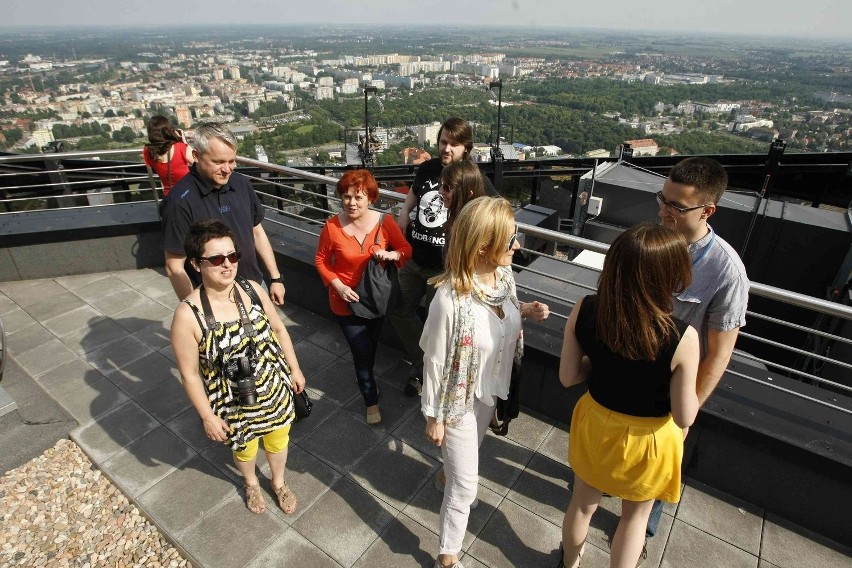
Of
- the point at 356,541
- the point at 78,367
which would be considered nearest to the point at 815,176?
the point at 356,541

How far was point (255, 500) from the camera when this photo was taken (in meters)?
2.81

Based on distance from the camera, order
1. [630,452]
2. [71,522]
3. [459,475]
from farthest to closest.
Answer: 1. [71,522]
2. [459,475]
3. [630,452]

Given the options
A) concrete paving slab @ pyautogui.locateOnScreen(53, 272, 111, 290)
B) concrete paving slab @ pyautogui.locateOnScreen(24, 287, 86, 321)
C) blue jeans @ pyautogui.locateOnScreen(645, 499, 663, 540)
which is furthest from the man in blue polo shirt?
concrete paving slab @ pyautogui.locateOnScreen(53, 272, 111, 290)

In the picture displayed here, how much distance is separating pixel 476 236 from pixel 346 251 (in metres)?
1.39

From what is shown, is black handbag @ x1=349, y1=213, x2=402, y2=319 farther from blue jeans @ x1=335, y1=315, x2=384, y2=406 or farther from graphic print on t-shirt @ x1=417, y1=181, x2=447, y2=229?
graphic print on t-shirt @ x1=417, y1=181, x2=447, y2=229

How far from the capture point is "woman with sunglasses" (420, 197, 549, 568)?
6.37ft

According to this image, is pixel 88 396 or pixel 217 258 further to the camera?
pixel 88 396

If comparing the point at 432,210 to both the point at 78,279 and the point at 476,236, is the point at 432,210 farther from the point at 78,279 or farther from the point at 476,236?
the point at 78,279

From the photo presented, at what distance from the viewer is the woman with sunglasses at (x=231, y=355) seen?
2.18 meters

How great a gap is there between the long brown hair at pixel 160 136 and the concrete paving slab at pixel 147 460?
2.87m

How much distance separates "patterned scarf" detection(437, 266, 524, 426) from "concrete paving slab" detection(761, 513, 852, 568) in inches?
79.7

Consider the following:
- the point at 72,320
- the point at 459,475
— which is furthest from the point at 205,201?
the point at 72,320

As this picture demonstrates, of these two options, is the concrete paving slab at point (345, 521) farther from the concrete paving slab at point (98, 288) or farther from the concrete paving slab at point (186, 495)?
the concrete paving slab at point (98, 288)

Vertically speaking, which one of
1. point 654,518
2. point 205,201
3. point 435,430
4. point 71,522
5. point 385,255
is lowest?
point 71,522
